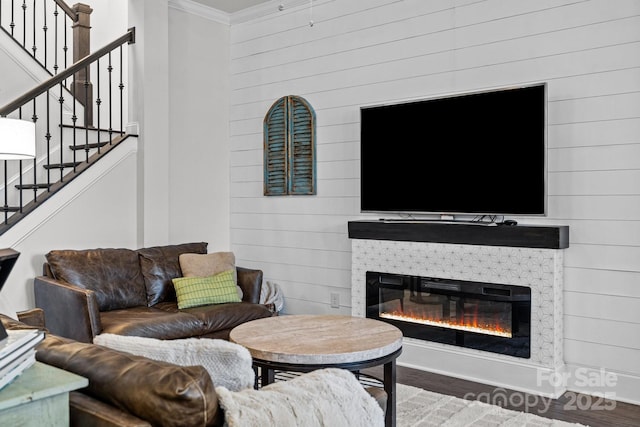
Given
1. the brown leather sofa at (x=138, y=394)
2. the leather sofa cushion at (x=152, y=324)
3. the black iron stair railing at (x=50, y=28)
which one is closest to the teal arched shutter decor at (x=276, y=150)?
the leather sofa cushion at (x=152, y=324)

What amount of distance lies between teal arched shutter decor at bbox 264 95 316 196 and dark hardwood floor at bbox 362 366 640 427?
198 centimetres

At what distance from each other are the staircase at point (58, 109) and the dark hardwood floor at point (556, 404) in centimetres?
312

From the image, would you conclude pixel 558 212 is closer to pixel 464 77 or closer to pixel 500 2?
pixel 464 77

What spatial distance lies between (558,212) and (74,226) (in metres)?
3.65

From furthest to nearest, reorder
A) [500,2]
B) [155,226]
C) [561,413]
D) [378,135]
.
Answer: [155,226] → [378,135] → [500,2] → [561,413]

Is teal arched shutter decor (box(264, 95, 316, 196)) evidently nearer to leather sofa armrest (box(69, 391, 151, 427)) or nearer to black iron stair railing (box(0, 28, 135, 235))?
black iron stair railing (box(0, 28, 135, 235))

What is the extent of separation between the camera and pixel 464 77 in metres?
4.25

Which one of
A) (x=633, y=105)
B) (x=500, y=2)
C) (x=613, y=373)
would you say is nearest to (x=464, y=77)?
(x=500, y=2)

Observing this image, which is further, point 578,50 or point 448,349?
point 448,349

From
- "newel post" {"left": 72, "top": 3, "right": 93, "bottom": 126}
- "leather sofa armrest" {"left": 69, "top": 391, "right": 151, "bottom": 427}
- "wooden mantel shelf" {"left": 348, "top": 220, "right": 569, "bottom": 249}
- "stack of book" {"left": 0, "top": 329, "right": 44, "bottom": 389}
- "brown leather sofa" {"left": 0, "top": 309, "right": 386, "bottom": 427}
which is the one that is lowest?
"leather sofa armrest" {"left": 69, "top": 391, "right": 151, "bottom": 427}

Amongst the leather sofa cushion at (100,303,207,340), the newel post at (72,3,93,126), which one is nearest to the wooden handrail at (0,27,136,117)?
the newel post at (72,3,93,126)

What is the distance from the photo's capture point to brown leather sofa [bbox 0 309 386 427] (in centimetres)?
137

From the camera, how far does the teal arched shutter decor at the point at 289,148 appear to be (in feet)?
17.0

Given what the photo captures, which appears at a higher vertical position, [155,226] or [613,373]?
[155,226]
